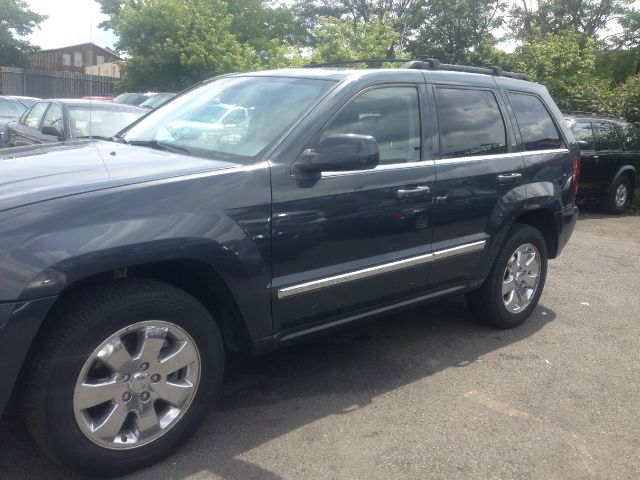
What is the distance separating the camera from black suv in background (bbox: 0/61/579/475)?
2676 millimetres

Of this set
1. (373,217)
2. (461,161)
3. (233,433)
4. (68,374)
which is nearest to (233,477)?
(233,433)

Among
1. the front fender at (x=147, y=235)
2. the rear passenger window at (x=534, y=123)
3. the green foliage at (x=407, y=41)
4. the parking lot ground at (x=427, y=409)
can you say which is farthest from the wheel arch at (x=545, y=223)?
the green foliage at (x=407, y=41)

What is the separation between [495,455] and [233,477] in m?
1.29

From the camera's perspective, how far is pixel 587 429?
366 centimetres

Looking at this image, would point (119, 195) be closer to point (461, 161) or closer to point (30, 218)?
point (30, 218)

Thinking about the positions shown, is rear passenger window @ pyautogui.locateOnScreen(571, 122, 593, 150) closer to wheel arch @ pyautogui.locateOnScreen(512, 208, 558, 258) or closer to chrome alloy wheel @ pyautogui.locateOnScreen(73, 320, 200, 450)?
wheel arch @ pyautogui.locateOnScreen(512, 208, 558, 258)

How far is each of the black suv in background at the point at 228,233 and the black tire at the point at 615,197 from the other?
752 cm

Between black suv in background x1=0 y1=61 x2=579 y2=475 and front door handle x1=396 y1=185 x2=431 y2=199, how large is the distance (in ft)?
0.04

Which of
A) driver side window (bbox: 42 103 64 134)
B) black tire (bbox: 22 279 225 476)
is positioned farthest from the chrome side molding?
driver side window (bbox: 42 103 64 134)

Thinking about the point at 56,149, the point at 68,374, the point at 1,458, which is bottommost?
the point at 1,458

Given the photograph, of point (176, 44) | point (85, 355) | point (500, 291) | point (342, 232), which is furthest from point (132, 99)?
point (85, 355)

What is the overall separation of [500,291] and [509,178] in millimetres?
847

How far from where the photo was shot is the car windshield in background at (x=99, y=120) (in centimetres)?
821

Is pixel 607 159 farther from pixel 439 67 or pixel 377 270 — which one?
pixel 377 270
